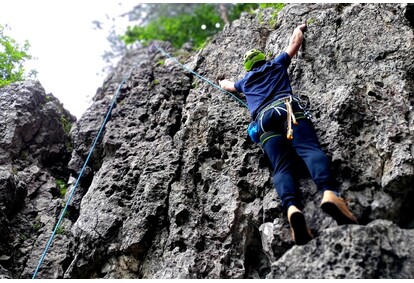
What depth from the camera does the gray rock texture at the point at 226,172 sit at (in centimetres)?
444

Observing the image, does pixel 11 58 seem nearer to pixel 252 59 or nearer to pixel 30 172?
pixel 30 172

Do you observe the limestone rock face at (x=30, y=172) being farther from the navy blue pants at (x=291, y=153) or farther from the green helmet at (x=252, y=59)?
the green helmet at (x=252, y=59)

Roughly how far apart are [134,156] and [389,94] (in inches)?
161

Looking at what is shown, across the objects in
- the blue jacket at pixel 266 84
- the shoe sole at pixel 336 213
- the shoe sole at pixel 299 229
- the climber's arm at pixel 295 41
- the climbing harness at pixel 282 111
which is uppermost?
the climber's arm at pixel 295 41

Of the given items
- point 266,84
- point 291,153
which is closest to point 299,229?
point 291,153

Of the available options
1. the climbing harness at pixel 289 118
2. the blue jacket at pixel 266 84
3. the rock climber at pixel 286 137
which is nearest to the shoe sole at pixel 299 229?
the rock climber at pixel 286 137

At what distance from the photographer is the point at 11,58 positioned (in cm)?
986

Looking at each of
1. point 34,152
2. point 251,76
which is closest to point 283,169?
point 251,76

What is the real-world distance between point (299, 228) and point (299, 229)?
0.01m

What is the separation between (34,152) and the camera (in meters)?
8.34

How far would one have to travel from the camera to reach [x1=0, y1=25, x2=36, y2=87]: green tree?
9.62m

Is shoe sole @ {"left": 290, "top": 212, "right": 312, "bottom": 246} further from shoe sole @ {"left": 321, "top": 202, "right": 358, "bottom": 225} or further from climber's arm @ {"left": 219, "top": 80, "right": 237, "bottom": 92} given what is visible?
climber's arm @ {"left": 219, "top": 80, "right": 237, "bottom": 92}

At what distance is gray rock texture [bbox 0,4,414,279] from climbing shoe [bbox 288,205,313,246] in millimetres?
101

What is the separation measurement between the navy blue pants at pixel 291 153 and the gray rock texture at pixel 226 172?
0.27m
